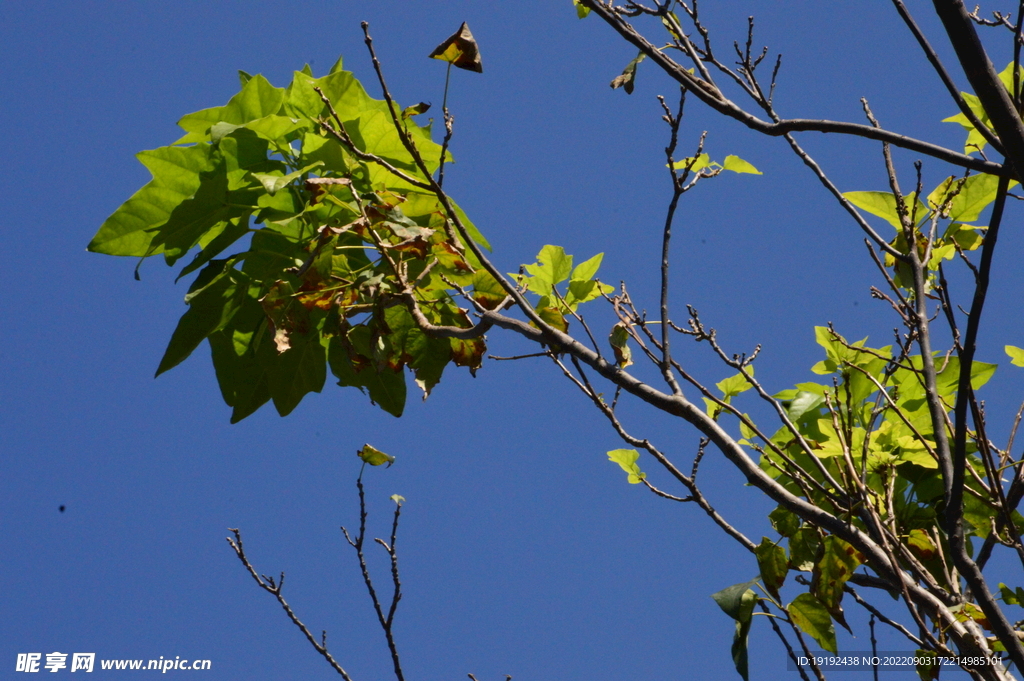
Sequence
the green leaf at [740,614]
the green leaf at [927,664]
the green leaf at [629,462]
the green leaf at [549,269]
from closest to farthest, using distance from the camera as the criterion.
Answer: the green leaf at [740,614], the green leaf at [927,664], the green leaf at [549,269], the green leaf at [629,462]

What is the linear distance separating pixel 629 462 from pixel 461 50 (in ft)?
2.90

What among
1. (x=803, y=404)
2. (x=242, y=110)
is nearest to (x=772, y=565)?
(x=803, y=404)

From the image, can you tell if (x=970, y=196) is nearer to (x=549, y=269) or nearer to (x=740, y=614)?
(x=549, y=269)

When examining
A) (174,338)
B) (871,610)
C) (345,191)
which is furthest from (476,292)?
(871,610)

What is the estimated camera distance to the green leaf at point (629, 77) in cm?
124

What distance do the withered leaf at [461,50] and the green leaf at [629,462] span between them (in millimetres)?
827

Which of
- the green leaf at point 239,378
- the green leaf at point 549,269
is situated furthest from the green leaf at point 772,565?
the green leaf at point 239,378

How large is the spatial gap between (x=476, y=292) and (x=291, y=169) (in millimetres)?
416

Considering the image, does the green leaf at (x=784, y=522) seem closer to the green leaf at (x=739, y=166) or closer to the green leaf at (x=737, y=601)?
the green leaf at (x=737, y=601)

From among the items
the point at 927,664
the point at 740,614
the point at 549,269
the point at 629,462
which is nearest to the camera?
the point at 740,614

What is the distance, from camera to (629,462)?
1.56 meters

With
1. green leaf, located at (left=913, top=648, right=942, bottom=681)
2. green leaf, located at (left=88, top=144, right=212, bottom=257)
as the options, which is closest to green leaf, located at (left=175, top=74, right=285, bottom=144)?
green leaf, located at (left=88, top=144, right=212, bottom=257)

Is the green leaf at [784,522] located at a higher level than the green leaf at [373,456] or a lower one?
lower

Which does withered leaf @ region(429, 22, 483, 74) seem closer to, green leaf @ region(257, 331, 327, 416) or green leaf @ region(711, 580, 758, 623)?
green leaf @ region(257, 331, 327, 416)
